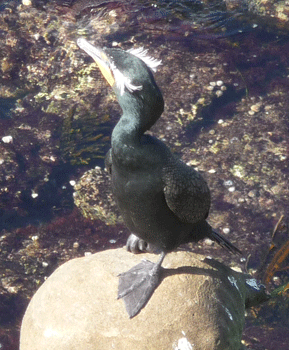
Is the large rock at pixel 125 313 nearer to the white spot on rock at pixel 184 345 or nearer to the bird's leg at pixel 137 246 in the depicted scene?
the white spot on rock at pixel 184 345

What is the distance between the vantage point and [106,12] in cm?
725

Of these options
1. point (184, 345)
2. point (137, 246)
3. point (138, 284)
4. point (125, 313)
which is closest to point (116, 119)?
point (137, 246)

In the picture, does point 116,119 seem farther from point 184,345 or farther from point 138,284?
point 184,345

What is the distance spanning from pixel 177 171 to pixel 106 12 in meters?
5.31

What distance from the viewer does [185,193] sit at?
9.25 ft

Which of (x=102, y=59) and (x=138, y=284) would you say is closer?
(x=102, y=59)

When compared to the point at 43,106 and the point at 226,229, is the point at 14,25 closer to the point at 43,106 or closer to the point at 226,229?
the point at 43,106

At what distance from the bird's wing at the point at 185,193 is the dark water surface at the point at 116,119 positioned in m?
2.00

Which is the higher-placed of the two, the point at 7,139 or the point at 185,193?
the point at 185,193

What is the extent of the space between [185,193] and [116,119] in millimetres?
3213

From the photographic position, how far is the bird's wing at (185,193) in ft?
9.04

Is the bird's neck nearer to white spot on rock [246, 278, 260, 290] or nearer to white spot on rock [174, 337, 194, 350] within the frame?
white spot on rock [174, 337, 194, 350]

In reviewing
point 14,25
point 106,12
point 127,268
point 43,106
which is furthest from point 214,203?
point 14,25

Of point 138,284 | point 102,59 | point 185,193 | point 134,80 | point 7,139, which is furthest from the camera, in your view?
point 7,139
